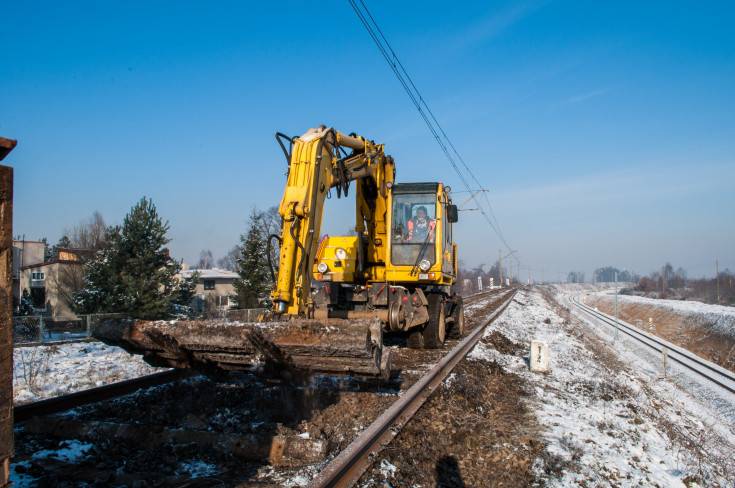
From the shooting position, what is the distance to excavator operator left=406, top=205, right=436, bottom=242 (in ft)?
34.4

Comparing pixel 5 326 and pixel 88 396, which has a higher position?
pixel 5 326

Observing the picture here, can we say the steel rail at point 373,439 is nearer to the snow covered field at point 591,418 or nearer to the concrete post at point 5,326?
the snow covered field at point 591,418

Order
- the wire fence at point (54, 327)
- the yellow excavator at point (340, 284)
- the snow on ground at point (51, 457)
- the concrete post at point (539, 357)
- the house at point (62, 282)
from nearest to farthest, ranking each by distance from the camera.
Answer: the snow on ground at point (51, 457)
the yellow excavator at point (340, 284)
the concrete post at point (539, 357)
the wire fence at point (54, 327)
the house at point (62, 282)

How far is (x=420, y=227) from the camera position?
34.6ft

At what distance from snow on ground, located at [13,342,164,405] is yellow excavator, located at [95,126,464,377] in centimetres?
242

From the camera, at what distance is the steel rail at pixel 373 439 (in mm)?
3588

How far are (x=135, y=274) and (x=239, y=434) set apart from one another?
18586 mm

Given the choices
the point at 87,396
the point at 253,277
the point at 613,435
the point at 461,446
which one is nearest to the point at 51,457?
the point at 87,396

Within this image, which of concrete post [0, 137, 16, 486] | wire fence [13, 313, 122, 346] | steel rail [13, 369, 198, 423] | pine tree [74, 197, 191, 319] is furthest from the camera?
pine tree [74, 197, 191, 319]

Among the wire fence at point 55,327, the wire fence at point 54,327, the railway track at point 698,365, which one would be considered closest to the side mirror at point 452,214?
the wire fence at point 55,327

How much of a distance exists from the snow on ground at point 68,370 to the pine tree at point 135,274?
9291 millimetres

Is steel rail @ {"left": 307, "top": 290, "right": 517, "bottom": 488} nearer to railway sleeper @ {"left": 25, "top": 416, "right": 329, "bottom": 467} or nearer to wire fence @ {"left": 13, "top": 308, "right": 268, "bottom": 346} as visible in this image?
railway sleeper @ {"left": 25, "top": 416, "right": 329, "bottom": 467}

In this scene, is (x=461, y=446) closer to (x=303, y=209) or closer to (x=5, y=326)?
(x=303, y=209)

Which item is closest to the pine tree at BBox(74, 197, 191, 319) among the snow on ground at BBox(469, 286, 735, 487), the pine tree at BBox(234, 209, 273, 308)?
the pine tree at BBox(234, 209, 273, 308)
